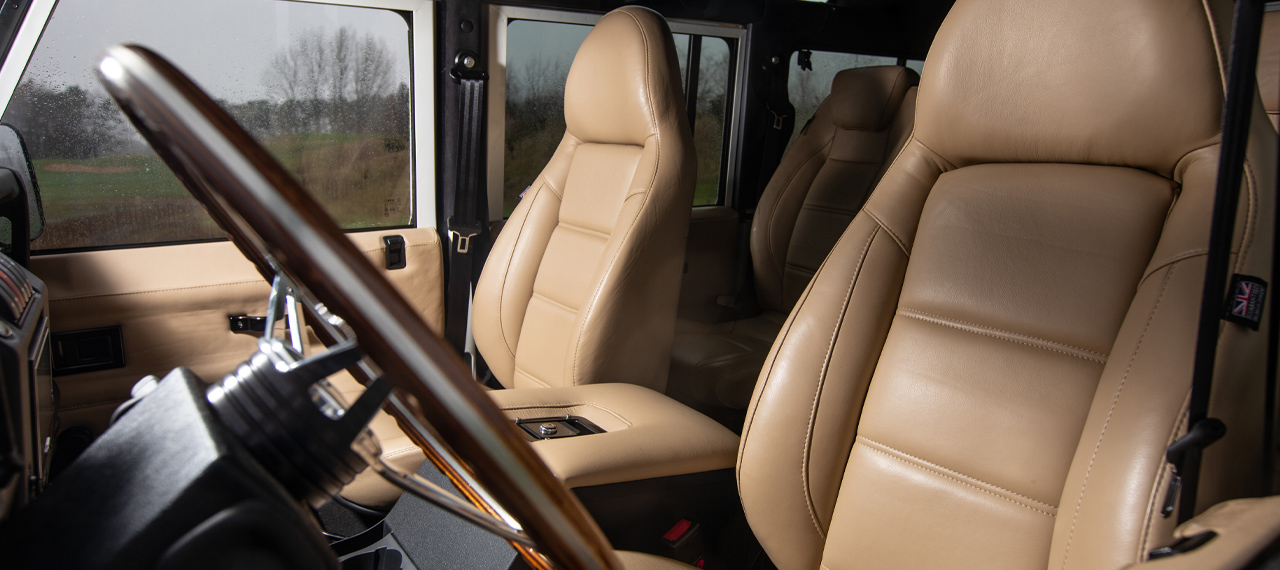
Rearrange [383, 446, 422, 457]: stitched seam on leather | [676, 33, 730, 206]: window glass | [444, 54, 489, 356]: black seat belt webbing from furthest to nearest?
1. [676, 33, 730, 206]: window glass
2. [444, 54, 489, 356]: black seat belt webbing
3. [383, 446, 422, 457]: stitched seam on leather

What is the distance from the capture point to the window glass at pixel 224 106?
1.57 meters

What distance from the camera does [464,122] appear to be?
208cm

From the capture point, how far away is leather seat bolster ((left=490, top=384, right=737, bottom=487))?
1.16 meters

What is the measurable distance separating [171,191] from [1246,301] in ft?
6.45

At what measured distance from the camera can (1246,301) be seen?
77 centimetres

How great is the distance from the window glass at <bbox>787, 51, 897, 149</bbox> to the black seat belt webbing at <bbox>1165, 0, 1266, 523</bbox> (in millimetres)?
2290

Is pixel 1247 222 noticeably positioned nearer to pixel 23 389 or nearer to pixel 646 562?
pixel 646 562

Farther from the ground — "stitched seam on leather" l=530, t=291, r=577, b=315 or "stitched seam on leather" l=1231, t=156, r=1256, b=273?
"stitched seam on leather" l=1231, t=156, r=1256, b=273

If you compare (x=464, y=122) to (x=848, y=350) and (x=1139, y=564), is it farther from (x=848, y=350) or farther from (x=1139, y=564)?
(x=1139, y=564)

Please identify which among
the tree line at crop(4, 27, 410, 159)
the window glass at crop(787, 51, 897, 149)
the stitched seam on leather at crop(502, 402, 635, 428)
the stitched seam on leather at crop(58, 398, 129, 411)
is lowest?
the stitched seam on leather at crop(58, 398, 129, 411)

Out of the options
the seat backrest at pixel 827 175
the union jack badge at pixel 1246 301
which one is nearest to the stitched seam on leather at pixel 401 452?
the union jack badge at pixel 1246 301

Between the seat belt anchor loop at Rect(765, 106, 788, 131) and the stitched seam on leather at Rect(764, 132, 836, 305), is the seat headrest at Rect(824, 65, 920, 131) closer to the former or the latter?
the stitched seam on leather at Rect(764, 132, 836, 305)

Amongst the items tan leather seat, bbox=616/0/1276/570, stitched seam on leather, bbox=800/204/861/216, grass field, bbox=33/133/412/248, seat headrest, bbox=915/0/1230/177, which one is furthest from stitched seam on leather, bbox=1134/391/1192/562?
stitched seam on leather, bbox=800/204/861/216

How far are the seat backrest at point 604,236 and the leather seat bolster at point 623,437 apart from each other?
15cm
